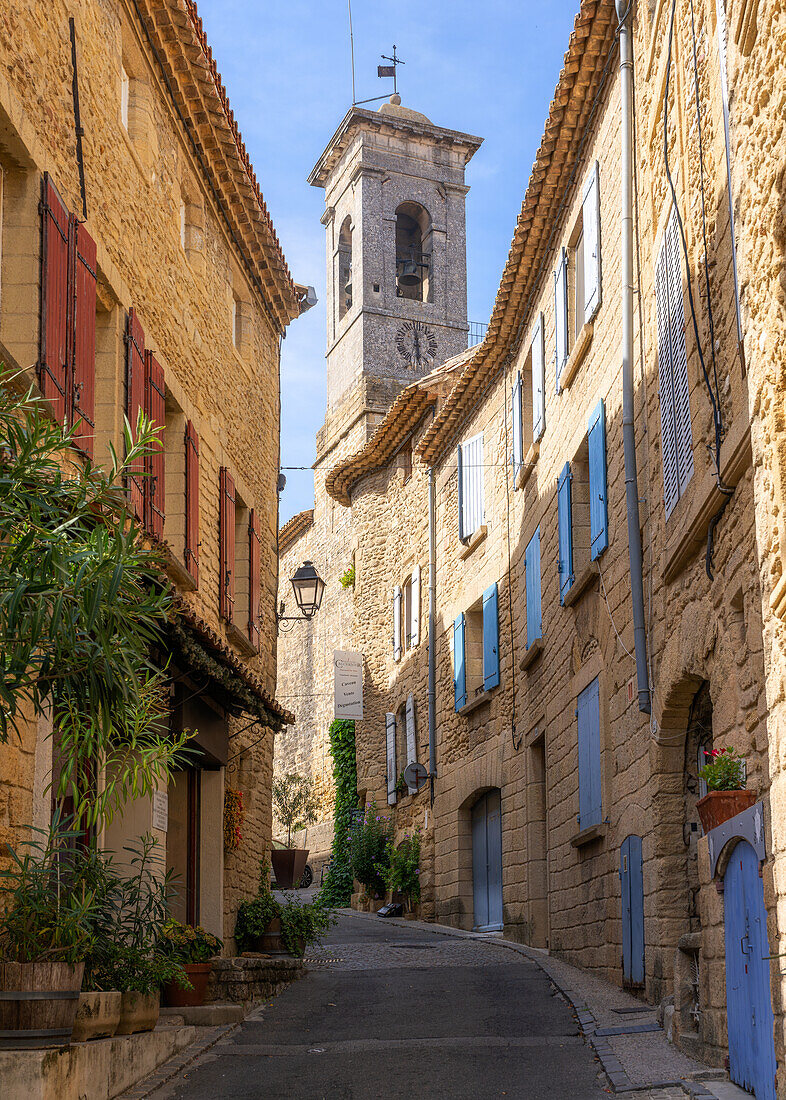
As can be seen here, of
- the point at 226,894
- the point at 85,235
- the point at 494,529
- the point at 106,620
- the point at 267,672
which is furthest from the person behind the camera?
the point at 494,529

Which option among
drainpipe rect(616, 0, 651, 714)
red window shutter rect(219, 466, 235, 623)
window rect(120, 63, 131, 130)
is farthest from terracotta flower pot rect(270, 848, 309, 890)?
window rect(120, 63, 131, 130)

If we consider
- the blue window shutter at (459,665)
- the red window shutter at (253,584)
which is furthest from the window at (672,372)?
the blue window shutter at (459,665)

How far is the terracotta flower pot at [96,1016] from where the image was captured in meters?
6.04

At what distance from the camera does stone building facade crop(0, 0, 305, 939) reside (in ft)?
23.9

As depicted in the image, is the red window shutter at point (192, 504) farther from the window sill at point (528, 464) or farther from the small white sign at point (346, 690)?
the small white sign at point (346, 690)

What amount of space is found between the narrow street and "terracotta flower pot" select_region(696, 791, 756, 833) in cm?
151

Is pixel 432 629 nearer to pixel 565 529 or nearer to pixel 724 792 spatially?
pixel 565 529

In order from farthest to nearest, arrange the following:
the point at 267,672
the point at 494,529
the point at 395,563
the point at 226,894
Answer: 1. the point at 395,563
2. the point at 494,529
3. the point at 267,672
4. the point at 226,894

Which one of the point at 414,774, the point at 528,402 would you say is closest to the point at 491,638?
the point at 528,402

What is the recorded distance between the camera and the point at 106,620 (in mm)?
4625

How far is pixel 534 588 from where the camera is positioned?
46.5ft

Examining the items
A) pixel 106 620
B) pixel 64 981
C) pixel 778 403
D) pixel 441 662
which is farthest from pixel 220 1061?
pixel 441 662

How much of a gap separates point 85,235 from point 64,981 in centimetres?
474

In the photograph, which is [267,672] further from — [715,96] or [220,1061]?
[715,96]
